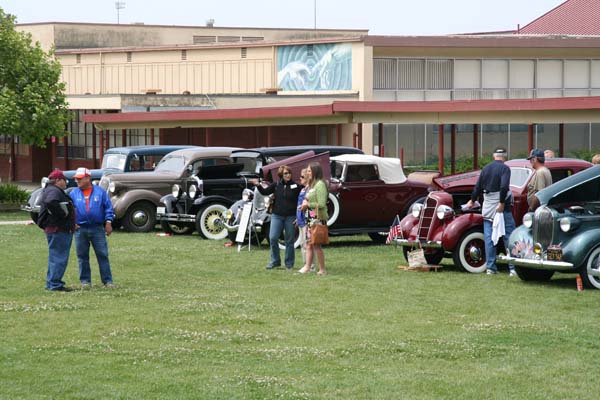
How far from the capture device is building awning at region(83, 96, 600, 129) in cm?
2755

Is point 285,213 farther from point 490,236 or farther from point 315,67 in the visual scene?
point 315,67

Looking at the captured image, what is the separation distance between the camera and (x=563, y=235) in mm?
15297

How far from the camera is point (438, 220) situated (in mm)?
17625

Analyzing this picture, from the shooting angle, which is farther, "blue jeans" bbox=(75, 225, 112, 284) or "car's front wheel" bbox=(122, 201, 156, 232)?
"car's front wheel" bbox=(122, 201, 156, 232)

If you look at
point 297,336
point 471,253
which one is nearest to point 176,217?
point 471,253

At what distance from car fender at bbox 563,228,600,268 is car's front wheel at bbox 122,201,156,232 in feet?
40.8

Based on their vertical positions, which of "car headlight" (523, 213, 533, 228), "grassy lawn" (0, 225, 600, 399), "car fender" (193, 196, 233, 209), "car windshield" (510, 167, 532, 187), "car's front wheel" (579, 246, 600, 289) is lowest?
"grassy lawn" (0, 225, 600, 399)

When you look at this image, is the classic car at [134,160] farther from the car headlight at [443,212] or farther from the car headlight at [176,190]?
the car headlight at [443,212]

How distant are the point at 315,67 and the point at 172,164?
17.7 meters

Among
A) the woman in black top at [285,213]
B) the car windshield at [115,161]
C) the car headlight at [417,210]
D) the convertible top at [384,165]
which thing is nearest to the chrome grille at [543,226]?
the car headlight at [417,210]

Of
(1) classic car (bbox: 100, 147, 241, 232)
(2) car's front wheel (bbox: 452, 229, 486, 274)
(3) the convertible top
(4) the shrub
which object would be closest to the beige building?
(4) the shrub

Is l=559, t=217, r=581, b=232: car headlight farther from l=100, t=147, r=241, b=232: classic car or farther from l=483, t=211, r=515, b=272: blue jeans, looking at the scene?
l=100, t=147, r=241, b=232: classic car

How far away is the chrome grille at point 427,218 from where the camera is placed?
57.9 ft

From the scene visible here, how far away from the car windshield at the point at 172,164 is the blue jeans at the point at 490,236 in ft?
32.8
